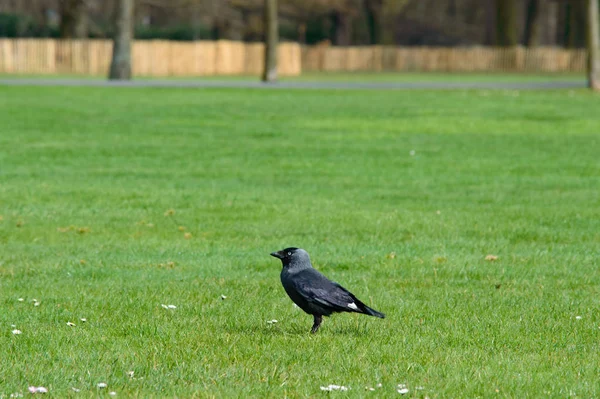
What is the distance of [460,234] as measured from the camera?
12.2m

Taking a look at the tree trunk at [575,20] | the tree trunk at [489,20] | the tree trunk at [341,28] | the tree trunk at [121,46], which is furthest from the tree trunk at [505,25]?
the tree trunk at [121,46]

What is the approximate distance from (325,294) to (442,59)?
6924 centimetres

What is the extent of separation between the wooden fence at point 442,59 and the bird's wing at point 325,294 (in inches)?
2638

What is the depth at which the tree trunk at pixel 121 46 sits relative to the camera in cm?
4659

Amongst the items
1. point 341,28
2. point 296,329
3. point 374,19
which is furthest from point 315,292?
point 341,28

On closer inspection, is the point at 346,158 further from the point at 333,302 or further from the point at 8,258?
the point at 333,302

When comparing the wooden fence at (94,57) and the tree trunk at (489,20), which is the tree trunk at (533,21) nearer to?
the tree trunk at (489,20)

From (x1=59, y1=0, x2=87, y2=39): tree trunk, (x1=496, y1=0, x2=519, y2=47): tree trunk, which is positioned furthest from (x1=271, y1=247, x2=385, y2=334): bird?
(x1=496, y1=0, x2=519, y2=47): tree trunk

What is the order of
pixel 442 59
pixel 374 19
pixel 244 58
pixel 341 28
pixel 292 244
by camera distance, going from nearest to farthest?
pixel 292 244, pixel 244 58, pixel 442 59, pixel 374 19, pixel 341 28

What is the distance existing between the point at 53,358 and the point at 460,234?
6358mm

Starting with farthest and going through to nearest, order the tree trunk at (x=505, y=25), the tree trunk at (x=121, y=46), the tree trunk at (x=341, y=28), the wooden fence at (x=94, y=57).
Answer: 1. the tree trunk at (x=341, y=28)
2. the tree trunk at (x=505, y=25)
3. the wooden fence at (x=94, y=57)
4. the tree trunk at (x=121, y=46)

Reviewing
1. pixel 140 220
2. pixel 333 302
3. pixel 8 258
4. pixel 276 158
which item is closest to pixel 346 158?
pixel 276 158

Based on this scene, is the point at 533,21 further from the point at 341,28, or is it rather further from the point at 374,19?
the point at 341,28

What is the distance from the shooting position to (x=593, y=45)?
3972 cm
